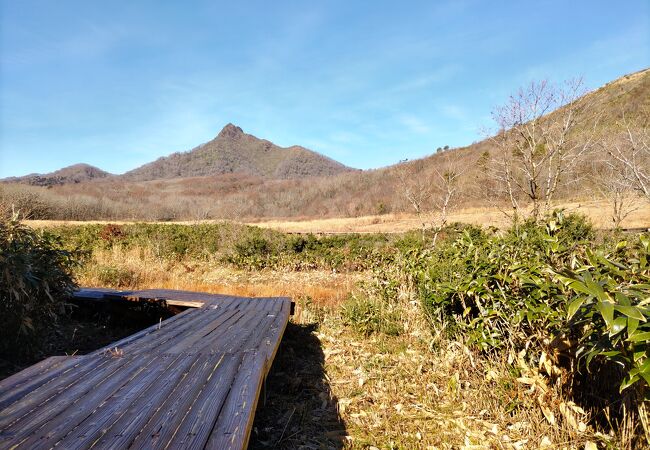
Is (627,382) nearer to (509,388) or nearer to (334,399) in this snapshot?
(509,388)

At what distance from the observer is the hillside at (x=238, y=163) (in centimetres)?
11781

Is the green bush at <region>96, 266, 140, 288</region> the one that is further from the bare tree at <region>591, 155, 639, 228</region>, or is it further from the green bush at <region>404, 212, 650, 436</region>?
the bare tree at <region>591, 155, 639, 228</region>

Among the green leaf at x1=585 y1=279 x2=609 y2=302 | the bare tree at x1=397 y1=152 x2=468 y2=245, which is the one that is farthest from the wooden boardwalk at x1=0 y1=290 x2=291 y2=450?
the bare tree at x1=397 y1=152 x2=468 y2=245

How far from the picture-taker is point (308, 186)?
62.2 meters

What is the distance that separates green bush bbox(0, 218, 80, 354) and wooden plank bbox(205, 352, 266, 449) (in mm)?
2282

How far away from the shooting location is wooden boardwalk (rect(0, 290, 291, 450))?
143 centimetres

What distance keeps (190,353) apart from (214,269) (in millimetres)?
7130

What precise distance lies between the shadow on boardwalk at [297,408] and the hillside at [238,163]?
10508cm

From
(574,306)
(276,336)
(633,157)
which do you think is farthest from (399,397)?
(633,157)

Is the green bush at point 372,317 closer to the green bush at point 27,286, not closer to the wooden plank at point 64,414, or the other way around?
the wooden plank at point 64,414

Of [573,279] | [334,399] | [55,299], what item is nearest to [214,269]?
[55,299]

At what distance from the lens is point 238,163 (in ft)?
429

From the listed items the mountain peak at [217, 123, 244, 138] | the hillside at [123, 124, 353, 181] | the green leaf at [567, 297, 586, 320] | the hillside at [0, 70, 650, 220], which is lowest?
the green leaf at [567, 297, 586, 320]

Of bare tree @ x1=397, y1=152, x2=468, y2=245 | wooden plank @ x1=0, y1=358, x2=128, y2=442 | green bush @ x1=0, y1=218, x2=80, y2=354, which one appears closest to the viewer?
wooden plank @ x1=0, y1=358, x2=128, y2=442
